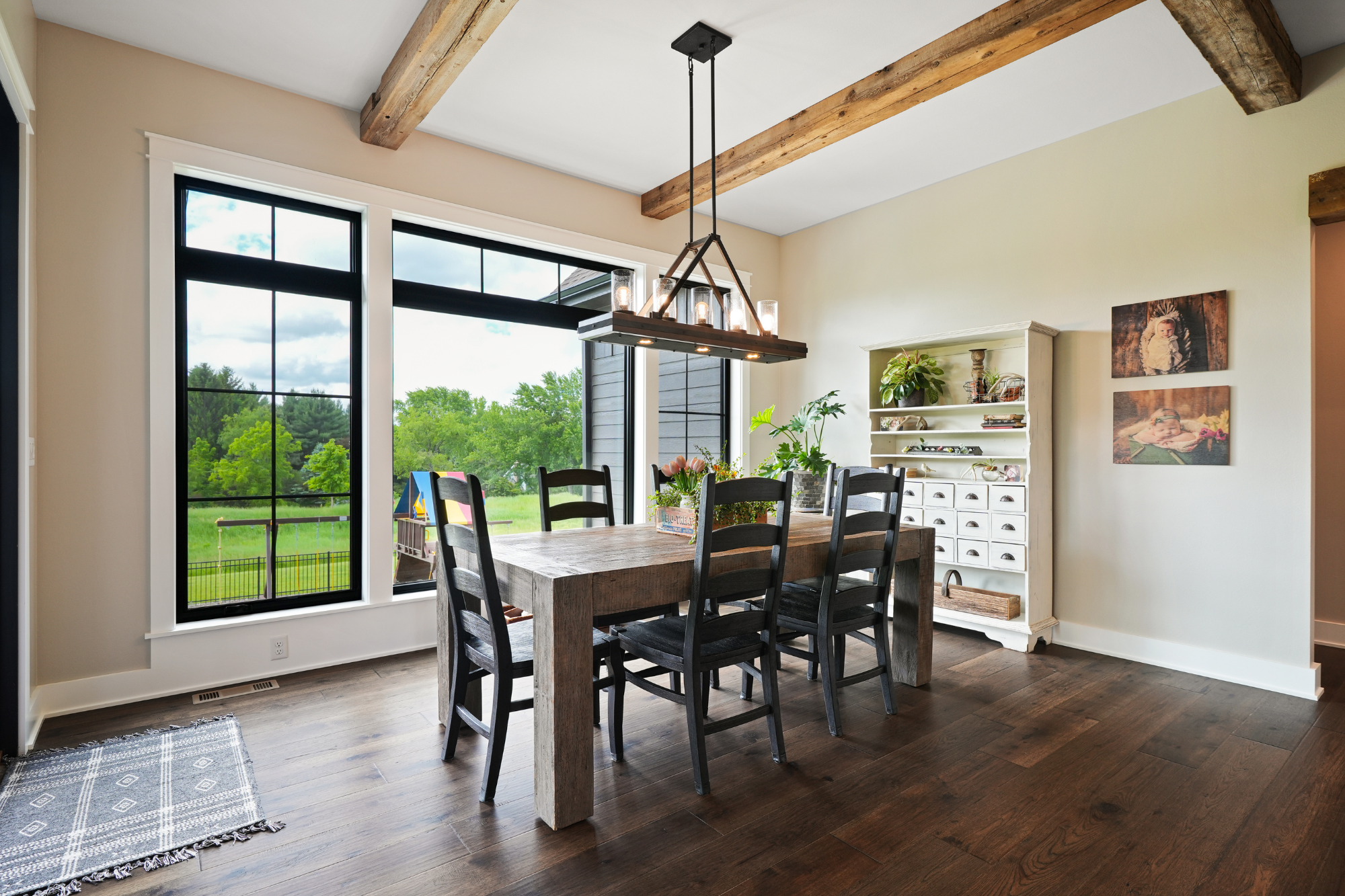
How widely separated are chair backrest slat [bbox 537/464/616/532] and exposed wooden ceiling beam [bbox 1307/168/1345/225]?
3552 millimetres

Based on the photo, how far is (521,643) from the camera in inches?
97.5

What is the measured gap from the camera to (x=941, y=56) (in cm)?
294

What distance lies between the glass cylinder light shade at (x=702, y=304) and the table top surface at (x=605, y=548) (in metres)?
0.95

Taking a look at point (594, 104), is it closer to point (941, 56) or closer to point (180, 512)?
point (941, 56)

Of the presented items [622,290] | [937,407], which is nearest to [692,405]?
[937,407]

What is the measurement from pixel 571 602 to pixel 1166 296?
3565 mm

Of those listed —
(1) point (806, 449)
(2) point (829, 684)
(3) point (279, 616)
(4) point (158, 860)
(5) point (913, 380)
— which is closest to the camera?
(4) point (158, 860)

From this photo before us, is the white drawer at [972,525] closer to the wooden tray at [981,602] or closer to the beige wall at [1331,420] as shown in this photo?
the wooden tray at [981,602]

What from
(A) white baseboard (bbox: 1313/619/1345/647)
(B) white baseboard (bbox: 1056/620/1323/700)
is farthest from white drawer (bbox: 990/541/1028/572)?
(A) white baseboard (bbox: 1313/619/1345/647)

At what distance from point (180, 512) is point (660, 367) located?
10.1 feet

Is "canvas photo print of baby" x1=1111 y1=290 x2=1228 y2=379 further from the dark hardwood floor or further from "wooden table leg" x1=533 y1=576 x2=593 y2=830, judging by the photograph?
"wooden table leg" x1=533 y1=576 x2=593 y2=830

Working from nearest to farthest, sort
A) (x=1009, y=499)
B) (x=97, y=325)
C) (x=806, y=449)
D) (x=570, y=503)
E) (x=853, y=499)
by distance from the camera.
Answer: (x=97, y=325) → (x=570, y=503) → (x=853, y=499) → (x=1009, y=499) → (x=806, y=449)

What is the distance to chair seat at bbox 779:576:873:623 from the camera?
9.46 feet

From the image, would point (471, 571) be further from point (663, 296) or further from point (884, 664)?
point (884, 664)
